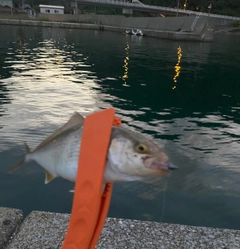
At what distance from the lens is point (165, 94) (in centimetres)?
1619

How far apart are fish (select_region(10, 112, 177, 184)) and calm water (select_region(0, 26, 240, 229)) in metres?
4.83

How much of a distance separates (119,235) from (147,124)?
8139 mm

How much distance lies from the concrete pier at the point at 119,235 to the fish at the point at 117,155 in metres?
1.81

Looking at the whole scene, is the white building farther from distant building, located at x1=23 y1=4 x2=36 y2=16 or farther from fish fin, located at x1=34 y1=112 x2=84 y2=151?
fish fin, located at x1=34 y1=112 x2=84 y2=151

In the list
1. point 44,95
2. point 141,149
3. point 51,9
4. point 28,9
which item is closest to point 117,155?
point 141,149

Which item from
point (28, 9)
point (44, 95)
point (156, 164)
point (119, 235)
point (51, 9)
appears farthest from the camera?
point (28, 9)

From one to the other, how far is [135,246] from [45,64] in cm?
2298

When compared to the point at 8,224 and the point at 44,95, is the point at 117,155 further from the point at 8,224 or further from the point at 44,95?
the point at 44,95

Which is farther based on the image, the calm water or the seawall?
the seawall

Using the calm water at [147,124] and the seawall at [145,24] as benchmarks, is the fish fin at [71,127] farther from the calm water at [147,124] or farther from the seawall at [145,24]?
the seawall at [145,24]

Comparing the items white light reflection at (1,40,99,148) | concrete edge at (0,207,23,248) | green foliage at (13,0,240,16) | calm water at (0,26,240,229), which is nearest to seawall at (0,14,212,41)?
green foliage at (13,0,240,16)

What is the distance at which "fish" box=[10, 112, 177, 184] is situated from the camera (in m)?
Result: 1.44

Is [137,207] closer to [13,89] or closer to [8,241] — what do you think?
[8,241]

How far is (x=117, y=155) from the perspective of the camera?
151 centimetres
